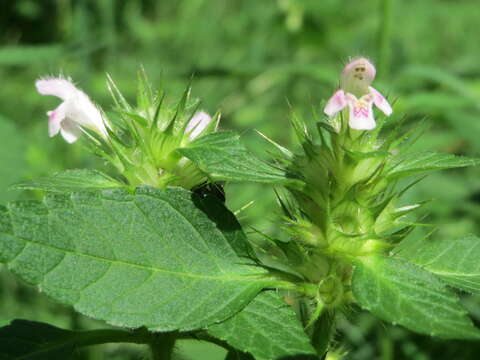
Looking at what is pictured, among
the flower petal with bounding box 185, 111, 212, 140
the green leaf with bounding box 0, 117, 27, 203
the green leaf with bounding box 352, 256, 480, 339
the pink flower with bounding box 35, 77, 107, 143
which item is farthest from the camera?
the green leaf with bounding box 0, 117, 27, 203

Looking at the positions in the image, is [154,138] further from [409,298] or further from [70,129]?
[409,298]

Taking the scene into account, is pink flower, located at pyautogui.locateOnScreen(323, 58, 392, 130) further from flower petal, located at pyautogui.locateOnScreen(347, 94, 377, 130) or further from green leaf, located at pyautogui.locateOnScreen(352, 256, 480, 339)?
green leaf, located at pyautogui.locateOnScreen(352, 256, 480, 339)

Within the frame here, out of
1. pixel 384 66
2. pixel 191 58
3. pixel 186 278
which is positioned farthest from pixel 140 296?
pixel 191 58

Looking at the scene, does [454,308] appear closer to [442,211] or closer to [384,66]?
[384,66]

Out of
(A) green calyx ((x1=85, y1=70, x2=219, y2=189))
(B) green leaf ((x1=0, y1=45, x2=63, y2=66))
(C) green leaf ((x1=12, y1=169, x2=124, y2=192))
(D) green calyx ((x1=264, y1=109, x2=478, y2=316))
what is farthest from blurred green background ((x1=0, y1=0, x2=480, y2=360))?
(C) green leaf ((x1=12, y1=169, x2=124, y2=192))

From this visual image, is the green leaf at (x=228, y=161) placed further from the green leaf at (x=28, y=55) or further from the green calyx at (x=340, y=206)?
the green leaf at (x=28, y=55)

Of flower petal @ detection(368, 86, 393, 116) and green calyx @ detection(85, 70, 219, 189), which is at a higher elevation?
green calyx @ detection(85, 70, 219, 189)

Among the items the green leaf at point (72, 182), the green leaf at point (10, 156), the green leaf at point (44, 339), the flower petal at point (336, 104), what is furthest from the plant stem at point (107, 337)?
the green leaf at point (10, 156)

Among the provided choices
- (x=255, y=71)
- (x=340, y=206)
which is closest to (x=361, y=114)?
(x=340, y=206)
